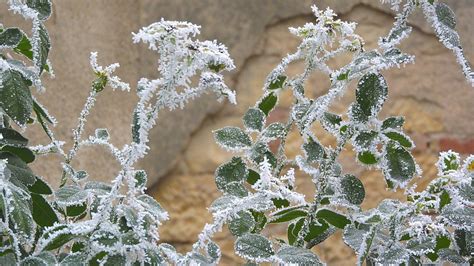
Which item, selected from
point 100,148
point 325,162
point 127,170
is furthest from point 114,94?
point 127,170

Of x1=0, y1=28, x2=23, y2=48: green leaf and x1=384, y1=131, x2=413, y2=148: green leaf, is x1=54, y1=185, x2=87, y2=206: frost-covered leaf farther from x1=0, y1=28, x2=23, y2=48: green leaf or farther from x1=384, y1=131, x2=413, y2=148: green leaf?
x1=384, y1=131, x2=413, y2=148: green leaf

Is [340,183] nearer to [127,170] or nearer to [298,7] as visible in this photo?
[127,170]

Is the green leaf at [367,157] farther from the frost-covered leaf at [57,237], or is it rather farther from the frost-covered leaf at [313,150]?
the frost-covered leaf at [57,237]

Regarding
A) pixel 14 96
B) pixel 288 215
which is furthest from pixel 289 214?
pixel 14 96

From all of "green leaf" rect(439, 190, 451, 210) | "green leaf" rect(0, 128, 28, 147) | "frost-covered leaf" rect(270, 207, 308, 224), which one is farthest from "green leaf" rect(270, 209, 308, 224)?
"green leaf" rect(0, 128, 28, 147)

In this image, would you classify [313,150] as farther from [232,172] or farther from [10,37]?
[10,37]

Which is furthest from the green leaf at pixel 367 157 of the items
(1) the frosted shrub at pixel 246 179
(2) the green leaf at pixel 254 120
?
(2) the green leaf at pixel 254 120
